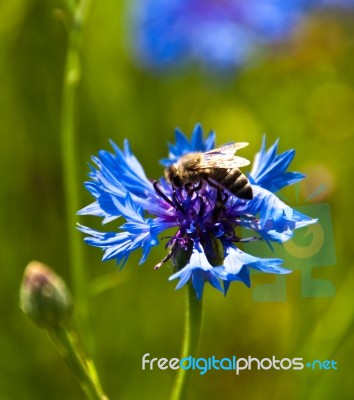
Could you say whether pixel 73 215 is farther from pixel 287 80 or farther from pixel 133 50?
pixel 287 80

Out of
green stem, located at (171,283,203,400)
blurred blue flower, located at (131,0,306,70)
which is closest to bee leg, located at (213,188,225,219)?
green stem, located at (171,283,203,400)

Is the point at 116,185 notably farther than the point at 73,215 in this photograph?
No

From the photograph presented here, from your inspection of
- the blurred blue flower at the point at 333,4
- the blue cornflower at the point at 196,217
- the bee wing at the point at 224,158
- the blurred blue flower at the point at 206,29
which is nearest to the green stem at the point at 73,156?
the blue cornflower at the point at 196,217

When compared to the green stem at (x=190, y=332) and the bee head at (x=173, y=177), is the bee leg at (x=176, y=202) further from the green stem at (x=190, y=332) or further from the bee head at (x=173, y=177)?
the green stem at (x=190, y=332)

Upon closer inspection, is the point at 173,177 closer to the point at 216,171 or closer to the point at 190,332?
the point at 216,171

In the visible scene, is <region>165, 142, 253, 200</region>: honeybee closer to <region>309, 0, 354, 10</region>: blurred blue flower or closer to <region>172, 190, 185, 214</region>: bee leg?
<region>172, 190, 185, 214</region>: bee leg

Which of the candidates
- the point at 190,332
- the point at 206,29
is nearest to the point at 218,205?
the point at 190,332

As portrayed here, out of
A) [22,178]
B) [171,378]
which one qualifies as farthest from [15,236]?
[171,378]
